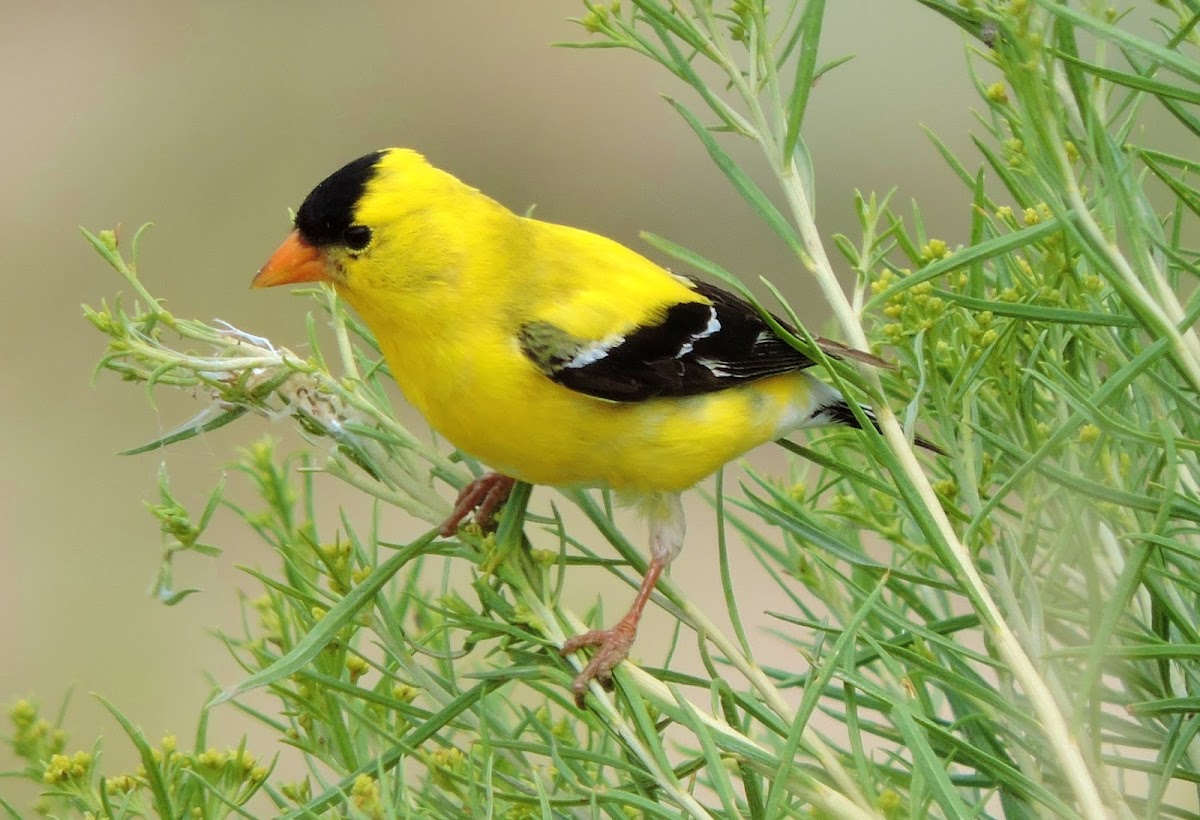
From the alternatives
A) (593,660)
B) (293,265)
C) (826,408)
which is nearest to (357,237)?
(293,265)

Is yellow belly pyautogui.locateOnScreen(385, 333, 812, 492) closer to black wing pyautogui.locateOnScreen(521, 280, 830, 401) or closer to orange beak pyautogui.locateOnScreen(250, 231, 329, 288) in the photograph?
black wing pyautogui.locateOnScreen(521, 280, 830, 401)

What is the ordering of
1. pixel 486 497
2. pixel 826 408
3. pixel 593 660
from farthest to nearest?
pixel 826 408, pixel 486 497, pixel 593 660

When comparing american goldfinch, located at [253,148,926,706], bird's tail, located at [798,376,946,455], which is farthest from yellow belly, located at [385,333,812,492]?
bird's tail, located at [798,376,946,455]

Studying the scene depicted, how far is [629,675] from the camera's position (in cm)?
81

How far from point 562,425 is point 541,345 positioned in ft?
0.40

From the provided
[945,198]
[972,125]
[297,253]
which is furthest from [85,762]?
[945,198]

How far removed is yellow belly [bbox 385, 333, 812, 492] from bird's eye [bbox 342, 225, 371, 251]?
15 centimetres

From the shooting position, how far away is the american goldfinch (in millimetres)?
1588

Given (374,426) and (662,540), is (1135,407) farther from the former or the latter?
(662,540)

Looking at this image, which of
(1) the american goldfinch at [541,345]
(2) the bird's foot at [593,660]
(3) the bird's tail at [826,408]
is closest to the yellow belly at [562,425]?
(1) the american goldfinch at [541,345]

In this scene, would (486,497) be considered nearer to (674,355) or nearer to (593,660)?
(674,355)

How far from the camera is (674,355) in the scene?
70.4 inches

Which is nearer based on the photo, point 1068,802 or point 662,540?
point 1068,802

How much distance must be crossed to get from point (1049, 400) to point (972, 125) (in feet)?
13.7
